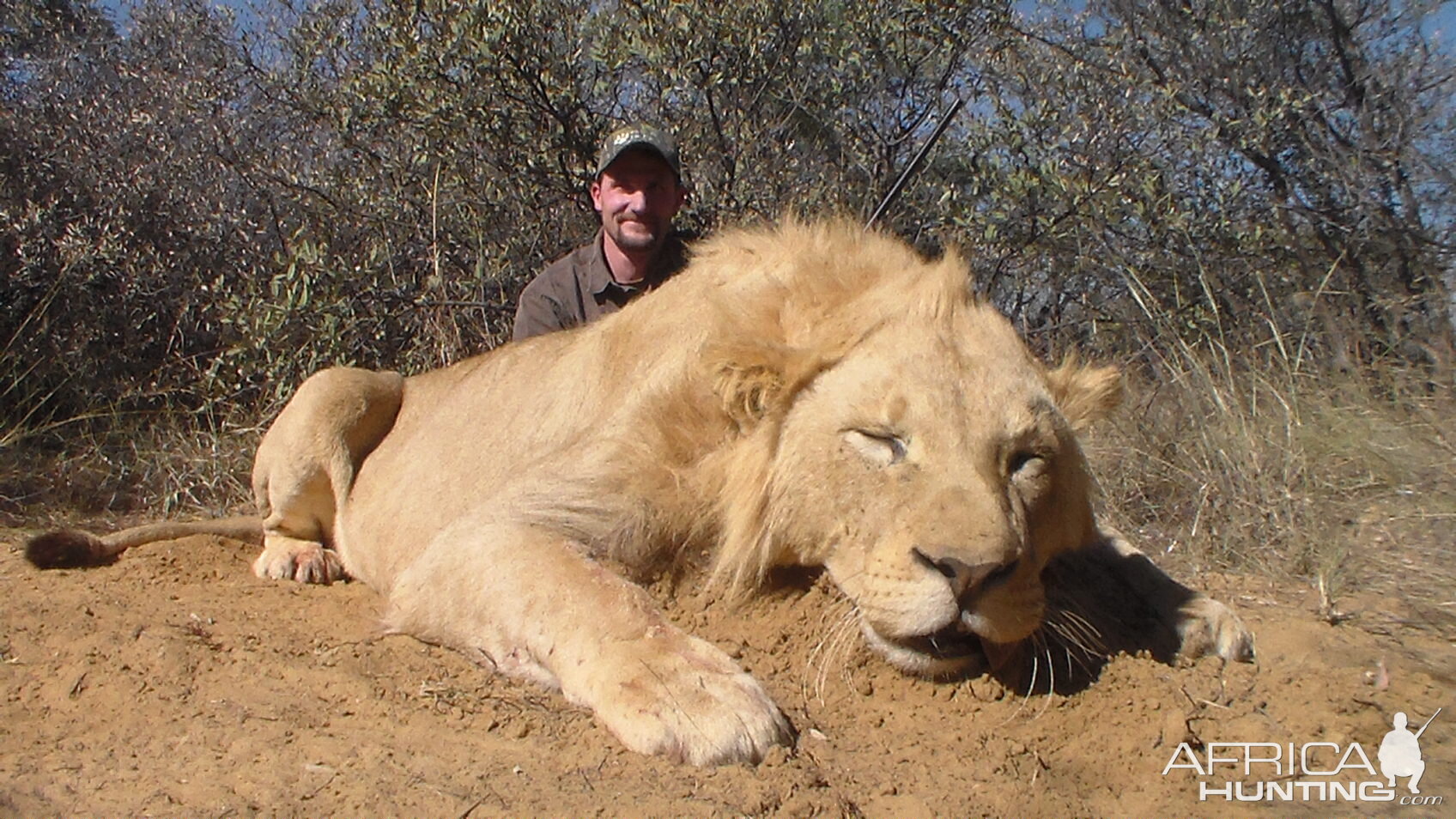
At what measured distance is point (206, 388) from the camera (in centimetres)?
675

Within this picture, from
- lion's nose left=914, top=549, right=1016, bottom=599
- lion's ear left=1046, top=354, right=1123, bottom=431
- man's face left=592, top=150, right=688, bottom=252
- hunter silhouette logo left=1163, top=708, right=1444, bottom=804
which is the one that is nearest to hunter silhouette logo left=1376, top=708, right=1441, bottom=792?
hunter silhouette logo left=1163, top=708, right=1444, bottom=804

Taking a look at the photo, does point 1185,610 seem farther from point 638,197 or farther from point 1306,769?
point 638,197

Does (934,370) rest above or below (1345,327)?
below

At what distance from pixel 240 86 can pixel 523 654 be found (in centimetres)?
679

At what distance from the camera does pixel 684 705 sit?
2506 millimetres

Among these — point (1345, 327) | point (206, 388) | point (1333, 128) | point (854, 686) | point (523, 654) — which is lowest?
point (206, 388)

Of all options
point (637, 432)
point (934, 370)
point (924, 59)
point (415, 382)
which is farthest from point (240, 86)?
point (934, 370)

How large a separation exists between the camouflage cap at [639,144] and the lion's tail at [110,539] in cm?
240

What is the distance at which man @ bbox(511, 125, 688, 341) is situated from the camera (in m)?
5.74

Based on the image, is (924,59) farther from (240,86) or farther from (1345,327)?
(240,86)

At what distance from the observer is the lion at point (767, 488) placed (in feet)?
8.63

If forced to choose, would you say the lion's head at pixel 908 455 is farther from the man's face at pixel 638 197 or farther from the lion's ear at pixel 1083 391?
the man's face at pixel 638 197

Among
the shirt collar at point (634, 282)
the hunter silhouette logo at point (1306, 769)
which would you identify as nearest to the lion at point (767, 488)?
the hunter silhouette logo at point (1306, 769)

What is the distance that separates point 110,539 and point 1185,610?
414 cm
